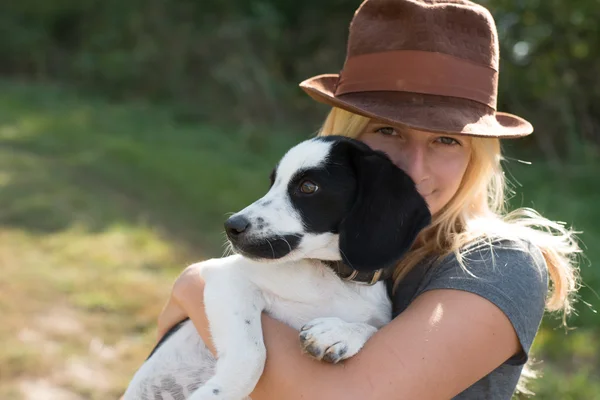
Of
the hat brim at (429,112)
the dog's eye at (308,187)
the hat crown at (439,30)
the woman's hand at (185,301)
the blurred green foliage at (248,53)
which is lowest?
the blurred green foliage at (248,53)

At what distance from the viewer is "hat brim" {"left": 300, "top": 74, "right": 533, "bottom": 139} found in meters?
1.88

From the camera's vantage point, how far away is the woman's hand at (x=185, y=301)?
202cm

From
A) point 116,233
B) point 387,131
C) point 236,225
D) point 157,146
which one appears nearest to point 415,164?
point 387,131

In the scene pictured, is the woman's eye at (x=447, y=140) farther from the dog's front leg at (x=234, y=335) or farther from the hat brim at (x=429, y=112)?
the dog's front leg at (x=234, y=335)

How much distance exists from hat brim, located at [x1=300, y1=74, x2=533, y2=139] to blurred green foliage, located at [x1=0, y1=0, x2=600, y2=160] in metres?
5.59

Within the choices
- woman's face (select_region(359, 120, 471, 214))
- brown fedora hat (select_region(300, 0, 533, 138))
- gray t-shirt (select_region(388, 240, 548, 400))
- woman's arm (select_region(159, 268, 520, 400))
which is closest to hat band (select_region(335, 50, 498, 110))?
brown fedora hat (select_region(300, 0, 533, 138))

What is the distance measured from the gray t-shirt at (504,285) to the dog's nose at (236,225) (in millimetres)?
476

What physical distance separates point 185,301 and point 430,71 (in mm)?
929

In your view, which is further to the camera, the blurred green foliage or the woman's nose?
the blurred green foliage

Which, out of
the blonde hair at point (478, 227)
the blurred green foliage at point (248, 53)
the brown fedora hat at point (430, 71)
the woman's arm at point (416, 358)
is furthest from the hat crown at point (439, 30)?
the blurred green foliage at point (248, 53)

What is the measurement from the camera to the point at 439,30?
1.97m

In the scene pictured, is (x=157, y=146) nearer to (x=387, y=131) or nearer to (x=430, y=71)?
(x=387, y=131)

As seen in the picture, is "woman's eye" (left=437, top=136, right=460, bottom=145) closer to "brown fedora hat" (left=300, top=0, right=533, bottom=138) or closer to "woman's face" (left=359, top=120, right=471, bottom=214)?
"woman's face" (left=359, top=120, right=471, bottom=214)

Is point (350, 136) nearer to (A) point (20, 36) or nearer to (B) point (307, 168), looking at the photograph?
(B) point (307, 168)
